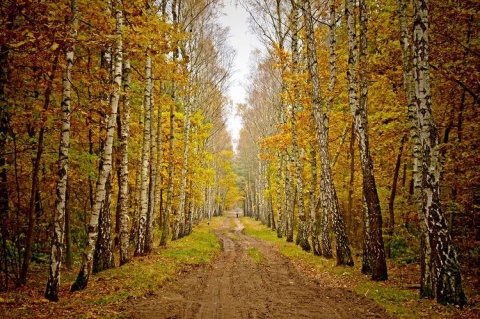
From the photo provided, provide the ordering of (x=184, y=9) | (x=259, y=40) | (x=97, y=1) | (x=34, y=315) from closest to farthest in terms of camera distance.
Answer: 1. (x=34, y=315)
2. (x=97, y=1)
3. (x=184, y=9)
4. (x=259, y=40)

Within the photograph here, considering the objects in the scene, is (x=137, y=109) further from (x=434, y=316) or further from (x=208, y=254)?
(x=434, y=316)

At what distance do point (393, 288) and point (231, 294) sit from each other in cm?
461

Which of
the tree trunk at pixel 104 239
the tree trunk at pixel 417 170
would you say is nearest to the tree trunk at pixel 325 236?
the tree trunk at pixel 417 170

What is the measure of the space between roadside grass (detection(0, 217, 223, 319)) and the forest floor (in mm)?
19

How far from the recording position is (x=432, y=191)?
7.95m

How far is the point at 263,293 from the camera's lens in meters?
9.80

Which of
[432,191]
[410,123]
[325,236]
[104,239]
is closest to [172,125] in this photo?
[104,239]

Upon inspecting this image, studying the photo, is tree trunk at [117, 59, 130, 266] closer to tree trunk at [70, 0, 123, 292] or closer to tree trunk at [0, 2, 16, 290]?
tree trunk at [70, 0, 123, 292]

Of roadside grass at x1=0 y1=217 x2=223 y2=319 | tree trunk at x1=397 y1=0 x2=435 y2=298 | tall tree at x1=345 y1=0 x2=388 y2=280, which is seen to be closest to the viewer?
roadside grass at x1=0 y1=217 x2=223 y2=319

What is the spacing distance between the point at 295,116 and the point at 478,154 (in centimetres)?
1104

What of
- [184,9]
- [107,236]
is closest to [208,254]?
[107,236]

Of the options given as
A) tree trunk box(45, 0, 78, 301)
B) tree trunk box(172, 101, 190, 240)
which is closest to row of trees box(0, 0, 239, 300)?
tree trunk box(45, 0, 78, 301)

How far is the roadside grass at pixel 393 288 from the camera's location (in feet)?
24.2

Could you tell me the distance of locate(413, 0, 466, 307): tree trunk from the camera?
773cm
